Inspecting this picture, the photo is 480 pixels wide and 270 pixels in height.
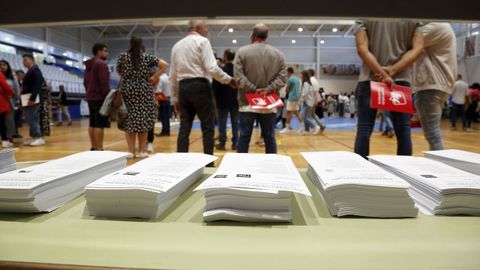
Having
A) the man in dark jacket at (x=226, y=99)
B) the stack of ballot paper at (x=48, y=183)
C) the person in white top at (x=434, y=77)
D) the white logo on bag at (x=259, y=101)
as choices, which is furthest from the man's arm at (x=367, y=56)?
the man in dark jacket at (x=226, y=99)

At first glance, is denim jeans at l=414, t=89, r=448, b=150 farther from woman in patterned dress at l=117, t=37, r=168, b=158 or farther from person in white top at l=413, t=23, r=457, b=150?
woman in patterned dress at l=117, t=37, r=168, b=158

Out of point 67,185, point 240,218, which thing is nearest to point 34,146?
point 67,185

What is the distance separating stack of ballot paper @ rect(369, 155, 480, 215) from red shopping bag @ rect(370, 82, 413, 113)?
68 cm

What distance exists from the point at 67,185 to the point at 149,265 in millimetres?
352

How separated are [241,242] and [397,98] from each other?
1133 mm

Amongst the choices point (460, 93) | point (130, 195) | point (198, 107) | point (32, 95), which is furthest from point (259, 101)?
point (460, 93)

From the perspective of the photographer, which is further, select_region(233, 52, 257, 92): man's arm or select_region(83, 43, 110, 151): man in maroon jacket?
select_region(83, 43, 110, 151): man in maroon jacket

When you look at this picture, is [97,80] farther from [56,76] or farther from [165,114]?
[56,76]

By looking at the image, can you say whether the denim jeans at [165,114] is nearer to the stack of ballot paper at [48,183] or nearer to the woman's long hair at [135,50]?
the woman's long hair at [135,50]

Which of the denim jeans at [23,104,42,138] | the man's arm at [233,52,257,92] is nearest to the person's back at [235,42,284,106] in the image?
the man's arm at [233,52,257,92]

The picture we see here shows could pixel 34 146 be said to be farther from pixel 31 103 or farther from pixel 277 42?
pixel 277 42

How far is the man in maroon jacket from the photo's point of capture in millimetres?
3451

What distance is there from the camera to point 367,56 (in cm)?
164

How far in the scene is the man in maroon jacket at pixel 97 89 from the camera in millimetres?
3451
